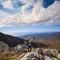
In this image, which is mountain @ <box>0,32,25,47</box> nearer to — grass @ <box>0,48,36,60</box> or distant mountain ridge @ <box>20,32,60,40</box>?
grass @ <box>0,48,36,60</box>

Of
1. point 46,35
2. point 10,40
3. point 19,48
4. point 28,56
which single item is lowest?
point 28,56

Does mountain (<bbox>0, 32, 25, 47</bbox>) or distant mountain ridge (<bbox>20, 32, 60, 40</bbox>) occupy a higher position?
distant mountain ridge (<bbox>20, 32, 60, 40</bbox>)

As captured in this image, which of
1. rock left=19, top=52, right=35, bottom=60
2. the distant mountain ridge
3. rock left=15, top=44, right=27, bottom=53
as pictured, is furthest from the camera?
the distant mountain ridge

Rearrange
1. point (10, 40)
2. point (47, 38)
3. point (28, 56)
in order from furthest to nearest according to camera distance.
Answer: point (47, 38), point (10, 40), point (28, 56)

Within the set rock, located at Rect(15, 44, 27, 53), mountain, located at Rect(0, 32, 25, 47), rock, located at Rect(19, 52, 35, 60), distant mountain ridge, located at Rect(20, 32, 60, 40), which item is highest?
distant mountain ridge, located at Rect(20, 32, 60, 40)

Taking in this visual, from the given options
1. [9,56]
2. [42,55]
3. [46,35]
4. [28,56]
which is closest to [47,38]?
[46,35]

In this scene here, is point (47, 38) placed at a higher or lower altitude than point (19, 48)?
higher

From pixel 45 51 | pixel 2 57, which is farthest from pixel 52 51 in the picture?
pixel 2 57

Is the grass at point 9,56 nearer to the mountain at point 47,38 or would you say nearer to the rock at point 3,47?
the rock at point 3,47

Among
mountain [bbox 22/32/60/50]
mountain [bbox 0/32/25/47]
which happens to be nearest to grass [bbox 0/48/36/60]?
mountain [bbox 0/32/25/47]

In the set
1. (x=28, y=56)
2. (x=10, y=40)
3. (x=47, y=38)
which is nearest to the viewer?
(x=28, y=56)

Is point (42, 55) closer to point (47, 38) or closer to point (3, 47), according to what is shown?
point (47, 38)

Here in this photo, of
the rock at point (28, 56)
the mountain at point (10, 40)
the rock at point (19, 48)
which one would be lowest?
the rock at point (28, 56)

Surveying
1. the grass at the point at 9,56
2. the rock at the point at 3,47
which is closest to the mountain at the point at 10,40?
the rock at the point at 3,47
